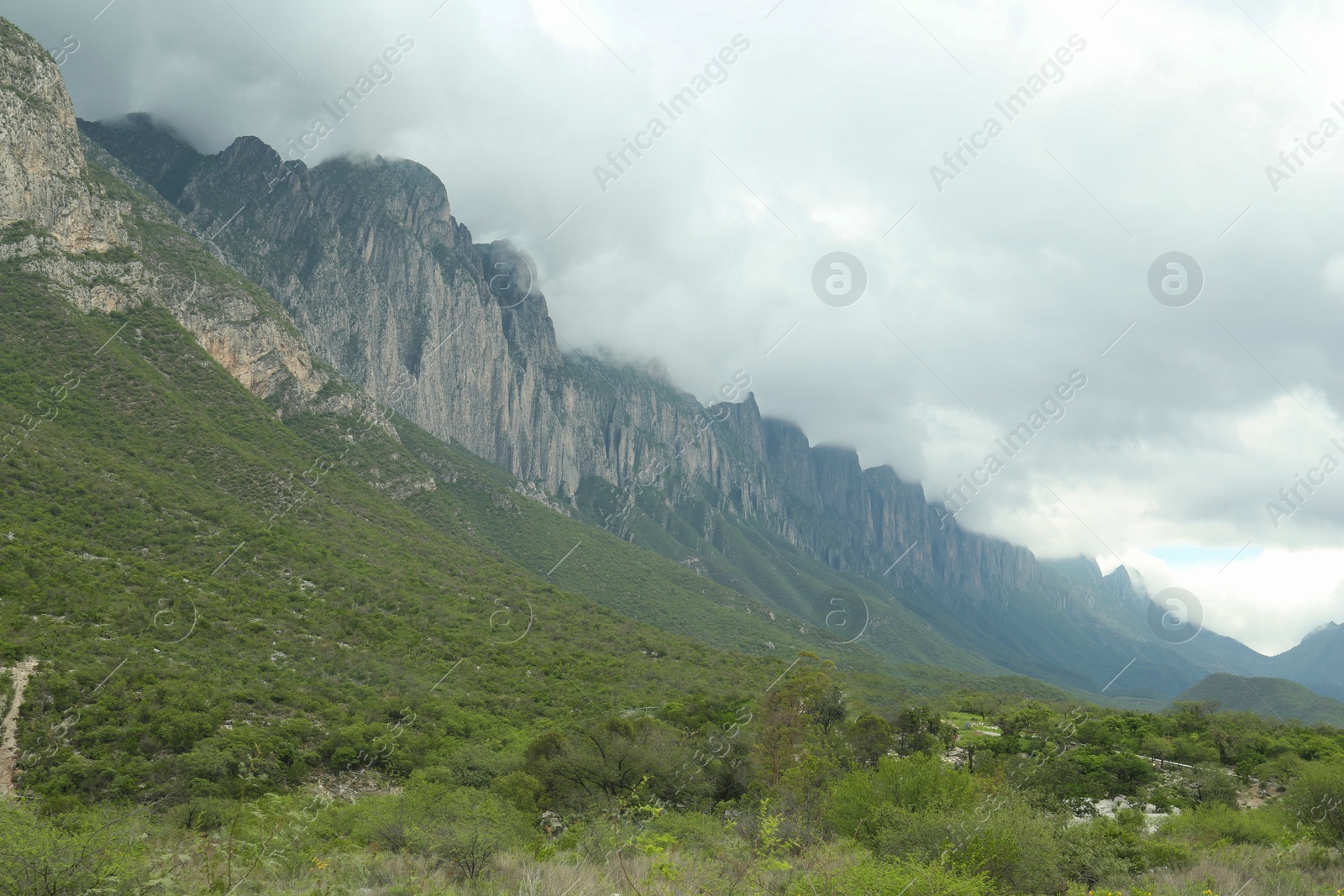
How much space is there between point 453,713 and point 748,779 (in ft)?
58.7

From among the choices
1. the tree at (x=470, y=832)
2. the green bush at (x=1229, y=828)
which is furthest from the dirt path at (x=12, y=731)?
the green bush at (x=1229, y=828)

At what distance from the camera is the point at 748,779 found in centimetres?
3384

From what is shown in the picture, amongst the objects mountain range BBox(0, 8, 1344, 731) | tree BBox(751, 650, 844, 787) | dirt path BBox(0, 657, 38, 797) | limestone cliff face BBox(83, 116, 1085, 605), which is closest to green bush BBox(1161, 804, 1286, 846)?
tree BBox(751, 650, 844, 787)

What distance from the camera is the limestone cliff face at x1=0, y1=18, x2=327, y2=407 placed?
6234cm

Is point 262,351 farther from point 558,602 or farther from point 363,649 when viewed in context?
point 363,649

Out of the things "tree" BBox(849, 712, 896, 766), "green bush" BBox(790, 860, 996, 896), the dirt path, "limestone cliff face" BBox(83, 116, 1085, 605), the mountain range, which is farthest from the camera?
"limestone cliff face" BBox(83, 116, 1085, 605)

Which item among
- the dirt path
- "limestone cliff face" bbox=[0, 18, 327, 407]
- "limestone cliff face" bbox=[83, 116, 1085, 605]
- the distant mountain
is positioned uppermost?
"limestone cliff face" bbox=[83, 116, 1085, 605]

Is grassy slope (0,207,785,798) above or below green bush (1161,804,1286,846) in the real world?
below

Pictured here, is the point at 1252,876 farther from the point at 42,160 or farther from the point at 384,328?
the point at 384,328

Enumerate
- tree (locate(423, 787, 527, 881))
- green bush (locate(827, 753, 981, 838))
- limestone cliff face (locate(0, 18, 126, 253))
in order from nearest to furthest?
tree (locate(423, 787, 527, 881))
green bush (locate(827, 753, 981, 838))
limestone cliff face (locate(0, 18, 126, 253))

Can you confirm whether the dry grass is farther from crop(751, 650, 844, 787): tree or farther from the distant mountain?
the distant mountain

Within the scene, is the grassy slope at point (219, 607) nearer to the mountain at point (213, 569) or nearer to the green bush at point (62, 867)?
the mountain at point (213, 569)

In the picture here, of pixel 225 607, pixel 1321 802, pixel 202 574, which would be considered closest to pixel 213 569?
pixel 202 574

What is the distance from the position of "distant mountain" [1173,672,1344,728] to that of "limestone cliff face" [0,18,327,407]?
157 metres
